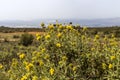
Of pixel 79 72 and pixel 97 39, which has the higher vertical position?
pixel 97 39

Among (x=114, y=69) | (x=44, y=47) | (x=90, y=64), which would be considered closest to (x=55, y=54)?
(x=44, y=47)

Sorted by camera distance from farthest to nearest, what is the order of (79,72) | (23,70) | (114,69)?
(23,70) < (79,72) < (114,69)

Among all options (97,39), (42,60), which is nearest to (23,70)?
(42,60)

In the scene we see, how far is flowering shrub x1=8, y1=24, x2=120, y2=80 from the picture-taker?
5.89 m

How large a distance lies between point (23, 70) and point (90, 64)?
1.24m

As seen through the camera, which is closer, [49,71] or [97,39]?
[49,71]

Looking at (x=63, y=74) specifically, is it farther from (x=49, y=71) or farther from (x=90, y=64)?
(x=90, y=64)

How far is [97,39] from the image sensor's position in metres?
6.55

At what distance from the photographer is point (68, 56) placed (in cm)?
638

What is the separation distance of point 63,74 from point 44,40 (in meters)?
0.98

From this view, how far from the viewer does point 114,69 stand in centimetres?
546

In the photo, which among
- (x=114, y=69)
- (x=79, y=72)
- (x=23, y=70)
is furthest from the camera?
(x=23, y=70)

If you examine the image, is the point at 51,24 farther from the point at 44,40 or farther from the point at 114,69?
the point at 114,69

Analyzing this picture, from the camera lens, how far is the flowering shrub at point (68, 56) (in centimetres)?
589
